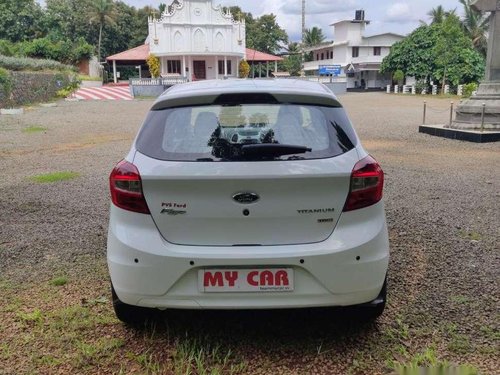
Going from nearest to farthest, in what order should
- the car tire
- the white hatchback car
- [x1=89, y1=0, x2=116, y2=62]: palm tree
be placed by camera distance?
the white hatchback car, the car tire, [x1=89, y1=0, x2=116, y2=62]: palm tree

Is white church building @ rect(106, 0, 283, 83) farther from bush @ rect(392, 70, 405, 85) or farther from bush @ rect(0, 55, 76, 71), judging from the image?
bush @ rect(392, 70, 405, 85)

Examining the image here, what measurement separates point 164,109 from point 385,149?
9.37 m

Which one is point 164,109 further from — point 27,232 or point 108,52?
point 108,52

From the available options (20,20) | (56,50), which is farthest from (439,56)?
(20,20)

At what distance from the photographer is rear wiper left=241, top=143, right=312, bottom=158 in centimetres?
268

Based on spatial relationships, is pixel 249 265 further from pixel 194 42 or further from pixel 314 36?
pixel 314 36

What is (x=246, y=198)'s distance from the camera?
2633mm

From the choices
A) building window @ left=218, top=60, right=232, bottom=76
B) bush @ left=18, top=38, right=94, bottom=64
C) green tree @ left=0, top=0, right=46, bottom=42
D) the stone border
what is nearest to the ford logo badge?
the stone border

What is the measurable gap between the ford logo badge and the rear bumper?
250 mm

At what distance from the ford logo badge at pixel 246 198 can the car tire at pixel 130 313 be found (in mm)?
1000

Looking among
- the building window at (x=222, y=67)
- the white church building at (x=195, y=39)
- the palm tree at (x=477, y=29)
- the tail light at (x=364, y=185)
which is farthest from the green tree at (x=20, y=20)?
the tail light at (x=364, y=185)

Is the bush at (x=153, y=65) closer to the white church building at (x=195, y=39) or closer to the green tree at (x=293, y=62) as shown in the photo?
the white church building at (x=195, y=39)

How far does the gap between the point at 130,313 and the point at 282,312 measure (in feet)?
3.33

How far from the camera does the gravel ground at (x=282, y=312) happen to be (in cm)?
287
